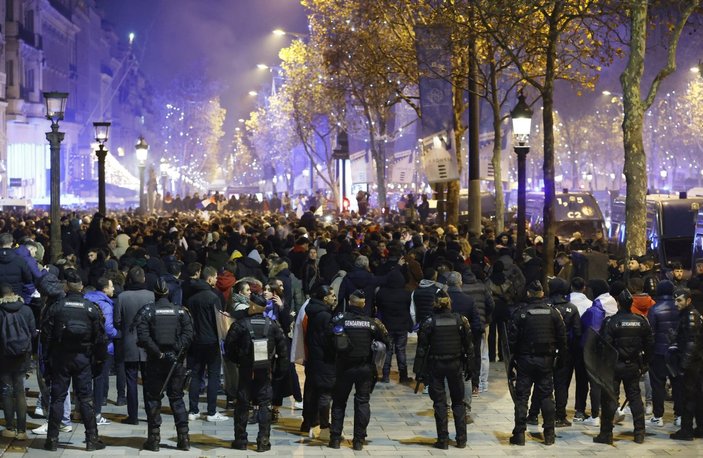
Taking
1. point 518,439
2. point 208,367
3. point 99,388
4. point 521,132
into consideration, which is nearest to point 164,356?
point 99,388

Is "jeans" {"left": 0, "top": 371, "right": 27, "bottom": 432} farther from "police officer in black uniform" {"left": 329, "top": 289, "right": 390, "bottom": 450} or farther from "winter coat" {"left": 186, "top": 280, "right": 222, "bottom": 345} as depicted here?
"police officer in black uniform" {"left": 329, "top": 289, "right": 390, "bottom": 450}

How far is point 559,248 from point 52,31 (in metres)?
56.8

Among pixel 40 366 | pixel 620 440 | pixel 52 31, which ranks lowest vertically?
pixel 620 440

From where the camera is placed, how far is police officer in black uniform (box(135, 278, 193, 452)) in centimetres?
1200

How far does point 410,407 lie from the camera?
14.8m

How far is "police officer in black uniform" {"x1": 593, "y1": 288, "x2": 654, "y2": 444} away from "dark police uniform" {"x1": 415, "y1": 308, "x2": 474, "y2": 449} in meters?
1.52

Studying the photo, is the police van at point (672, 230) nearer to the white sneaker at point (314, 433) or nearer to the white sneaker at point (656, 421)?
the white sneaker at point (656, 421)

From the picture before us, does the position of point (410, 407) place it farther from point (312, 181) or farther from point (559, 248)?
point (312, 181)

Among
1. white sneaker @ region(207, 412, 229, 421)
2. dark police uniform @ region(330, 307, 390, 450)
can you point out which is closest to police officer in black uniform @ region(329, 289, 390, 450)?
dark police uniform @ region(330, 307, 390, 450)

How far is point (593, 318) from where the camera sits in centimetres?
1341

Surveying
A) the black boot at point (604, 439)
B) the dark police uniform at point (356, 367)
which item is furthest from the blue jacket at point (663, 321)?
the dark police uniform at point (356, 367)

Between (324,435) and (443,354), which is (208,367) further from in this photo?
(443,354)

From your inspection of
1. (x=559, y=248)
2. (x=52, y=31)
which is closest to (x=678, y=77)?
(x=52, y=31)

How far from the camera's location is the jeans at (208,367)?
44.8ft
